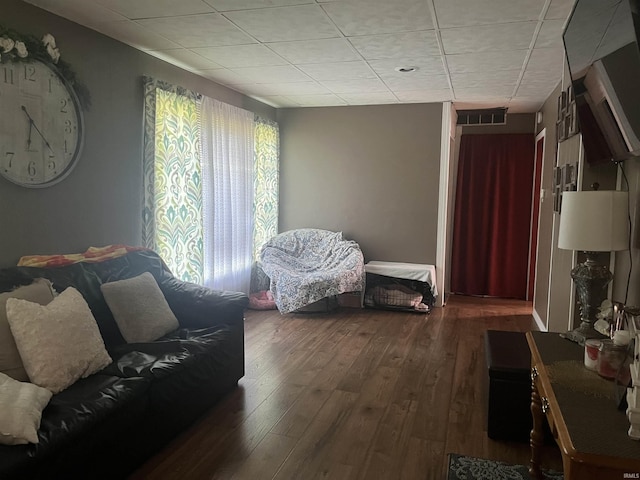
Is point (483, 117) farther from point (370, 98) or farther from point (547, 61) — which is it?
point (547, 61)

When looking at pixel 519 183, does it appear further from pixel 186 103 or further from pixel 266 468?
pixel 266 468

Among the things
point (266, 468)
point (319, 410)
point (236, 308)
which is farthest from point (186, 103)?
point (266, 468)

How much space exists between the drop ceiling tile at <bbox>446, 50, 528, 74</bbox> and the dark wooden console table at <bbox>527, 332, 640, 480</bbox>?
92.2 inches

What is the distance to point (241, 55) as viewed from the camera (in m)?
3.74

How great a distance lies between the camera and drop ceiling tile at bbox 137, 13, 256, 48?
2.98 metres

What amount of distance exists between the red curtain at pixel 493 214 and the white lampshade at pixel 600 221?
422cm

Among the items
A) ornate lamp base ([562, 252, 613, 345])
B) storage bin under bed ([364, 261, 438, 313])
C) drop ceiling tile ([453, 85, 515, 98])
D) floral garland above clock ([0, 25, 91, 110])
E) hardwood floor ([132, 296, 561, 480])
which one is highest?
drop ceiling tile ([453, 85, 515, 98])

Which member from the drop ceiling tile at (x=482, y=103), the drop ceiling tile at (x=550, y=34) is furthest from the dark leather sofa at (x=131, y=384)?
the drop ceiling tile at (x=482, y=103)

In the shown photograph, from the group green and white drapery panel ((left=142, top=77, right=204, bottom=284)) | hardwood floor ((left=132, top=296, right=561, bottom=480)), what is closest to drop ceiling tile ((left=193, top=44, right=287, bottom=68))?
green and white drapery panel ((left=142, top=77, right=204, bottom=284))

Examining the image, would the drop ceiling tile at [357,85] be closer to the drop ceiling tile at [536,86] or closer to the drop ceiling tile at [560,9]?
the drop ceiling tile at [536,86]

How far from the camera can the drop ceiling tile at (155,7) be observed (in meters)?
2.72

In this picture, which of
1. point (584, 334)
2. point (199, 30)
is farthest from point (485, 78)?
point (584, 334)

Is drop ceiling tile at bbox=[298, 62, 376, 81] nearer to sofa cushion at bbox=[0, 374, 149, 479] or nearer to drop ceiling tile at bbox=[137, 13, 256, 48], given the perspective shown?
drop ceiling tile at bbox=[137, 13, 256, 48]

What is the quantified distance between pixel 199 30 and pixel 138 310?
1860 mm
